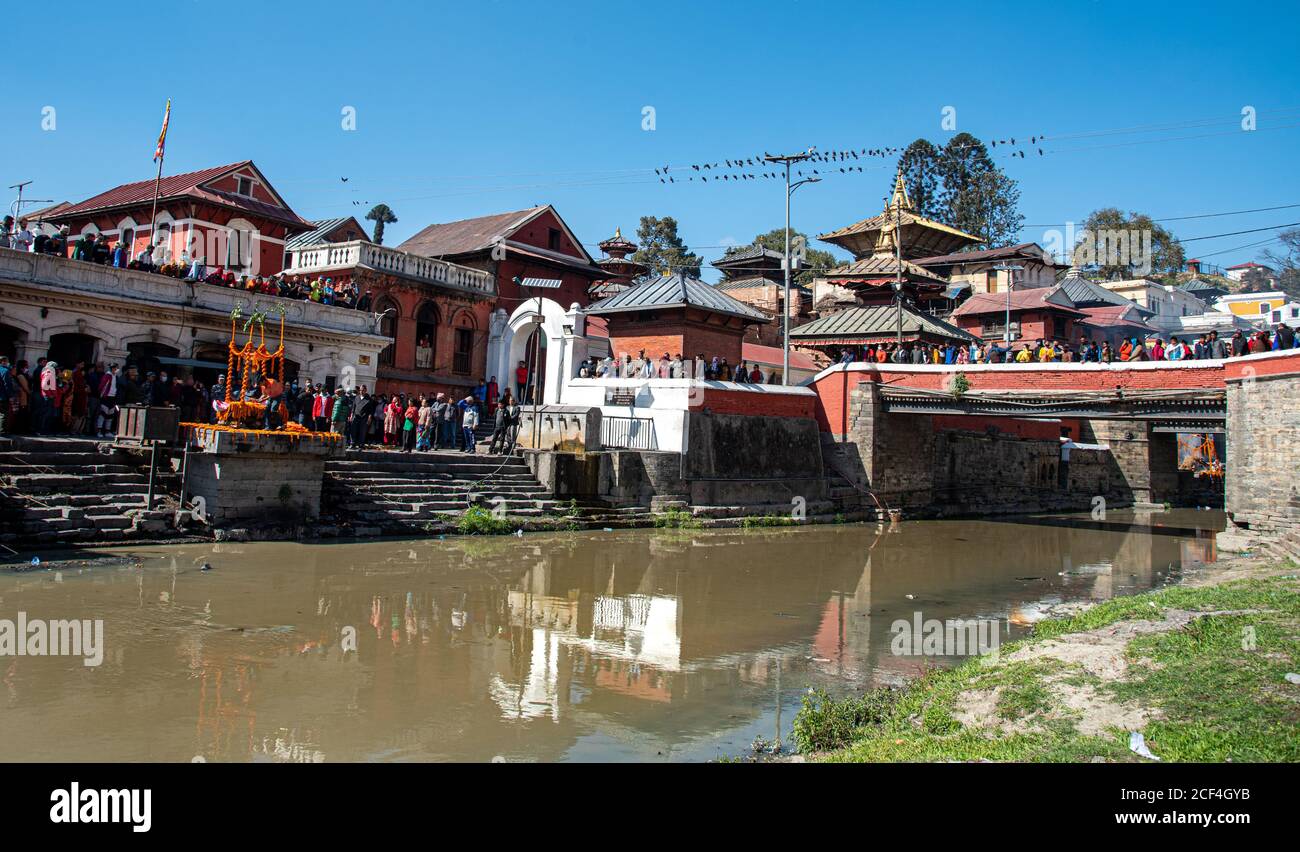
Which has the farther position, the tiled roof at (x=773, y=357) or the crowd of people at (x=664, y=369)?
the tiled roof at (x=773, y=357)

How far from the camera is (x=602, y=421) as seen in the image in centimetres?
2378

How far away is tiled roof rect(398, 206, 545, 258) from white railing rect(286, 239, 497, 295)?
113 inches

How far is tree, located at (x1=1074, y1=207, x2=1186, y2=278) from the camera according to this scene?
66938 mm

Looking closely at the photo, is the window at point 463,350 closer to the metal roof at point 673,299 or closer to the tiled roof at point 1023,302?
the metal roof at point 673,299

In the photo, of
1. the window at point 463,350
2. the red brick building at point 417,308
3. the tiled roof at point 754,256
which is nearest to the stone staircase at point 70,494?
the red brick building at point 417,308

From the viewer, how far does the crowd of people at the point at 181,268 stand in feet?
65.9

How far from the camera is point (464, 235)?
35750 millimetres

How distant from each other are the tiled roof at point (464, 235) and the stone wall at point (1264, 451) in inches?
944

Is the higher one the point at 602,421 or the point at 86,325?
the point at 86,325

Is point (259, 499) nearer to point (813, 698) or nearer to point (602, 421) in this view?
point (602, 421)

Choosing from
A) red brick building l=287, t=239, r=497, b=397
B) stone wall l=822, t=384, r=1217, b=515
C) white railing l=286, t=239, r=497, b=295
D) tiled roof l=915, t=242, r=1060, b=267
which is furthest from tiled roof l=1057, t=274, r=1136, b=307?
white railing l=286, t=239, r=497, b=295
